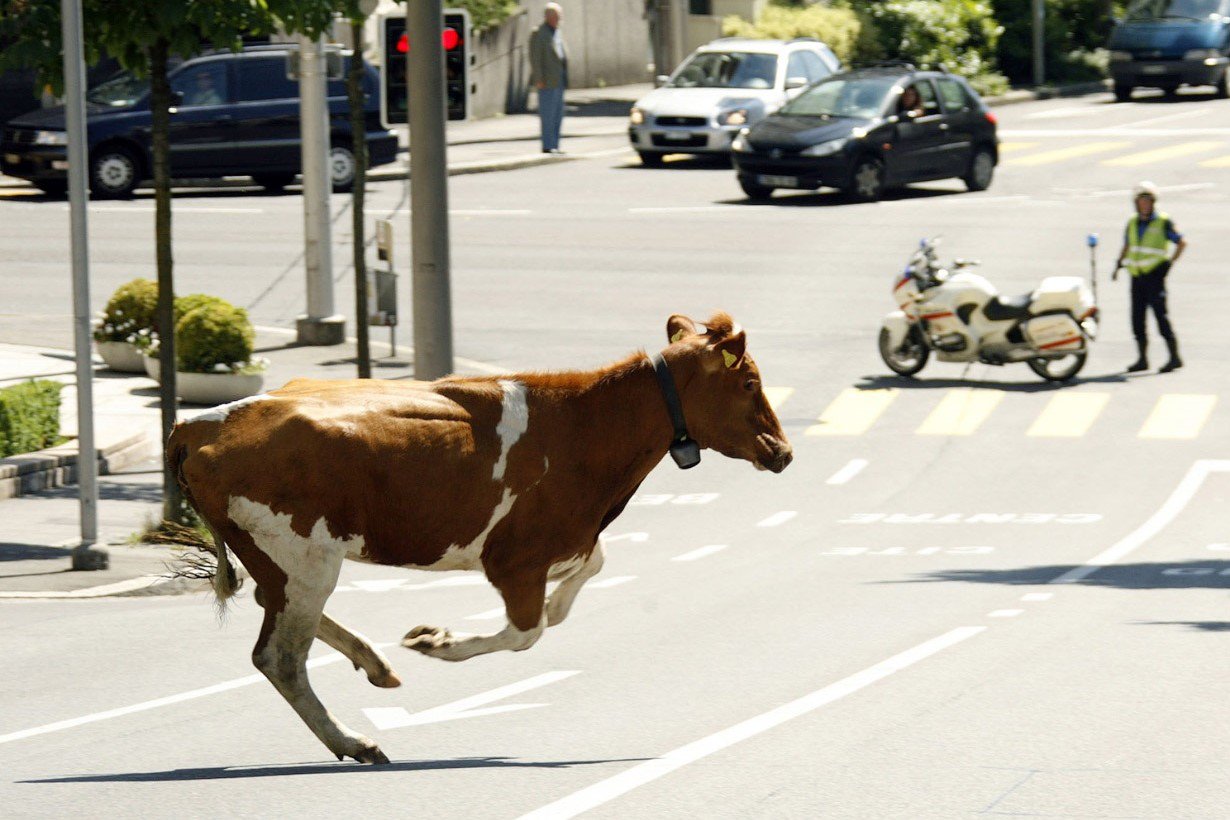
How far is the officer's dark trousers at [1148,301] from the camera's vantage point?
22.2 meters

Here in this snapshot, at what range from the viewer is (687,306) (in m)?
24.9

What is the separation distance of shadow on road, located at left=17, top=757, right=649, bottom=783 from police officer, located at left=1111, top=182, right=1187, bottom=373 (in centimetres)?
1470

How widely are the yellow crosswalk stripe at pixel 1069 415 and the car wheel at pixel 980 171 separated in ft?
42.3

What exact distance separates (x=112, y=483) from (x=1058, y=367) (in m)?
9.50

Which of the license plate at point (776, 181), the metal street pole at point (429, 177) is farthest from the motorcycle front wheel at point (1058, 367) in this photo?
the license plate at point (776, 181)

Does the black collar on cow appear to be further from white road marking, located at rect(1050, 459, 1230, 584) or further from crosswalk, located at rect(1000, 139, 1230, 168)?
crosswalk, located at rect(1000, 139, 1230, 168)

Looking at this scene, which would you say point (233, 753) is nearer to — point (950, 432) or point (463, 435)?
point (463, 435)

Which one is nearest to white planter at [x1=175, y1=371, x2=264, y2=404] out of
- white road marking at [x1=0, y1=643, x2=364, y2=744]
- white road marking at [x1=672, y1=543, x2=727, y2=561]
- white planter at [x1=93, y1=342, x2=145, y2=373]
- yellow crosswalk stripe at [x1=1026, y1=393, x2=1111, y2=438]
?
white planter at [x1=93, y1=342, x2=145, y2=373]

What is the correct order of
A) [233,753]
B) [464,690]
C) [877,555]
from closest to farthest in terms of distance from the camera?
1. [233,753]
2. [464,690]
3. [877,555]

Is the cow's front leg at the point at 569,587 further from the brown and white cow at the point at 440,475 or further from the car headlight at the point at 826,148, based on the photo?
the car headlight at the point at 826,148

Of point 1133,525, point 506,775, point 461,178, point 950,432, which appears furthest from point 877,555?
point 461,178

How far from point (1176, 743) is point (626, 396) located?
2634mm

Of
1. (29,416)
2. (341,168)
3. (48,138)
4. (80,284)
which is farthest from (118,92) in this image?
(80,284)

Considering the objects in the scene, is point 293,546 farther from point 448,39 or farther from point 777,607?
point 448,39
